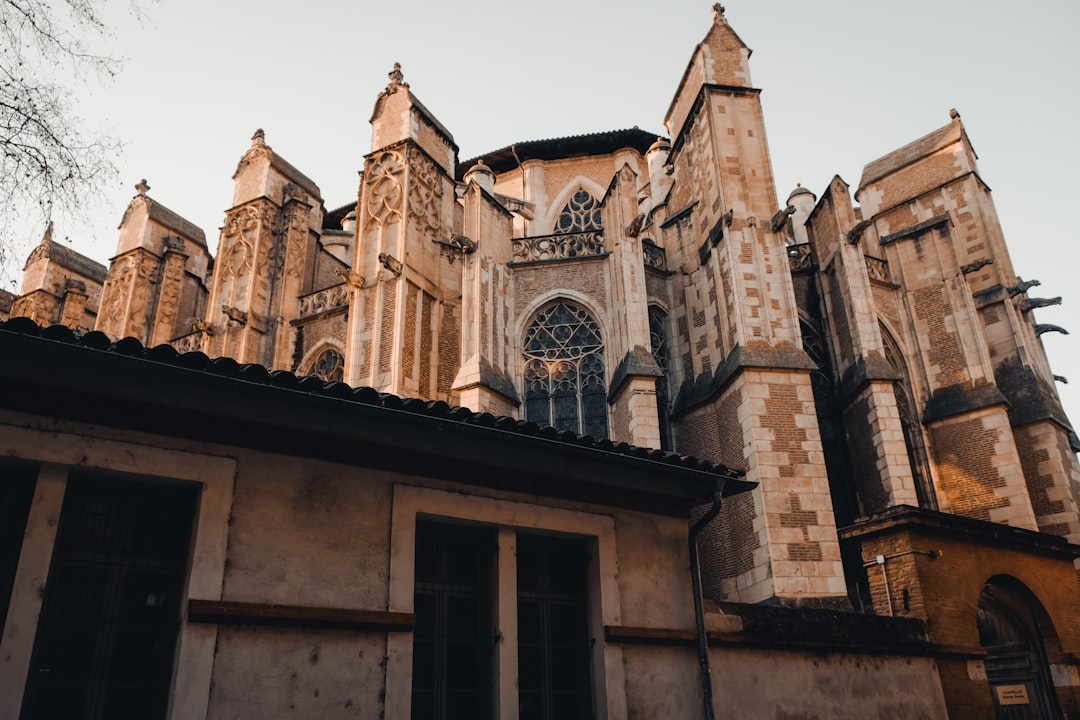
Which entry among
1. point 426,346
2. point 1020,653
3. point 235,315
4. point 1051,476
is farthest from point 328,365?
point 1051,476

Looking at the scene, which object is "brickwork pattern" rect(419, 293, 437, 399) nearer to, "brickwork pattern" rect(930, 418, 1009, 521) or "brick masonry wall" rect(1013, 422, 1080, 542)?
"brickwork pattern" rect(930, 418, 1009, 521)

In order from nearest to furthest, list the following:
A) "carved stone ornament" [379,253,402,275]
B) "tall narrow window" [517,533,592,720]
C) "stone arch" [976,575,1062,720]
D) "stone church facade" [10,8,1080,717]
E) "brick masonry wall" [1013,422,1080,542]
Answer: "tall narrow window" [517,533,592,720]
"stone arch" [976,575,1062,720]
"stone church facade" [10,8,1080,717]
"carved stone ornament" [379,253,402,275]
"brick masonry wall" [1013,422,1080,542]

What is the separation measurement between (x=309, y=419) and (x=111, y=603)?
1.75 meters

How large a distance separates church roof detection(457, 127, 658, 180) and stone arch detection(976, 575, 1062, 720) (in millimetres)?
19924

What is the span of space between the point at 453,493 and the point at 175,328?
2067 centimetres

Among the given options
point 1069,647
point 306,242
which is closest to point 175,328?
point 306,242

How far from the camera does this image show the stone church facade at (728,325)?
14.2 metres

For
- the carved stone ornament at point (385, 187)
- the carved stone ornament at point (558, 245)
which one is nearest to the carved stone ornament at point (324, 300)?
the carved stone ornament at point (385, 187)

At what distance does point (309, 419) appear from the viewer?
6008 millimetres

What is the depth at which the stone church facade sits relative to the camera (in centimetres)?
1421

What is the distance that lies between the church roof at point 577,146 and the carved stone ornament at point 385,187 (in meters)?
9.25

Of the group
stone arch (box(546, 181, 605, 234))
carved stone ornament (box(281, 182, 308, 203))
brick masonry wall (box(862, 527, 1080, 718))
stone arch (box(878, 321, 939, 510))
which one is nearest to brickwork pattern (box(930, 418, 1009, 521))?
stone arch (box(878, 321, 939, 510))

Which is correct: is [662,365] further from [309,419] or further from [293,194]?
[309,419]

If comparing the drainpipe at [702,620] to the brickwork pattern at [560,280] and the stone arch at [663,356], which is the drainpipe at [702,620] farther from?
the brickwork pattern at [560,280]
